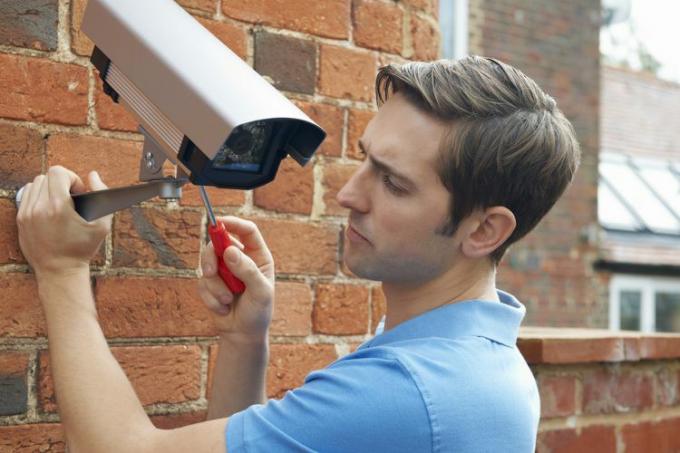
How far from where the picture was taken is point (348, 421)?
1169 millimetres

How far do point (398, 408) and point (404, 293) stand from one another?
0.30m

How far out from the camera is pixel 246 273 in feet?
4.65

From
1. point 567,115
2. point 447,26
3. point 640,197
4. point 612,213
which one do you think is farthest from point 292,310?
point 640,197

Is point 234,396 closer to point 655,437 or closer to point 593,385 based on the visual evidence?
point 593,385

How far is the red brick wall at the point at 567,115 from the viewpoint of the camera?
7.50 metres

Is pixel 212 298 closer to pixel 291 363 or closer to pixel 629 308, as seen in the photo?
pixel 291 363

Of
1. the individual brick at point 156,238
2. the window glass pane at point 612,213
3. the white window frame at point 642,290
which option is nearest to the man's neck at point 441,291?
the individual brick at point 156,238

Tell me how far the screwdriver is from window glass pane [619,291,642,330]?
7616 mm

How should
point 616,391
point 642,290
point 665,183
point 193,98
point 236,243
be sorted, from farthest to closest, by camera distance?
point 665,183, point 642,290, point 616,391, point 236,243, point 193,98

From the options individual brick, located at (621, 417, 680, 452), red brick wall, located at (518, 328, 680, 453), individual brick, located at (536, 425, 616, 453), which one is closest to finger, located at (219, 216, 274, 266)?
red brick wall, located at (518, 328, 680, 453)

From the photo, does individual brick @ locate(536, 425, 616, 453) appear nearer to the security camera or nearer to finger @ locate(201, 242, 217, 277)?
finger @ locate(201, 242, 217, 277)

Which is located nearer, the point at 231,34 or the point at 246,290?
the point at 246,290

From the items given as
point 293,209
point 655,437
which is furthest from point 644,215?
point 293,209

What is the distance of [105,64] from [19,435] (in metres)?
0.57
